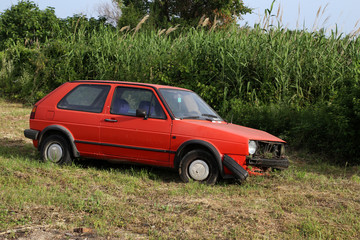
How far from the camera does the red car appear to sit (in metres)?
6.83

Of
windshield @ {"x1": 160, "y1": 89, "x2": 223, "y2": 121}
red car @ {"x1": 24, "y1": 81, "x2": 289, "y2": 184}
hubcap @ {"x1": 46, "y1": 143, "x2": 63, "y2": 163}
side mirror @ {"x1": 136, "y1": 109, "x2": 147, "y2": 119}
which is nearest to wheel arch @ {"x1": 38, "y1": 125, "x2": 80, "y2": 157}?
red car @ {"x1": 24, "y1": 81, "x2": 289, "y2": 184}

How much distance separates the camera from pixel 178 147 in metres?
7.00

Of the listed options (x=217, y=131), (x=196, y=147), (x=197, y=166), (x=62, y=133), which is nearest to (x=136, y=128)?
(x=196, y=147)

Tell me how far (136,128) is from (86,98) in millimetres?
1255

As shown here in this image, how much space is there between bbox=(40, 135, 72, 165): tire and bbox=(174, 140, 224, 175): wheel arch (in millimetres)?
2059

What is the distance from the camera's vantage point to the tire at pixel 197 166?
22.5 ft

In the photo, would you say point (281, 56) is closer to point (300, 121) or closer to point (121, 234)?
point (300, 121)

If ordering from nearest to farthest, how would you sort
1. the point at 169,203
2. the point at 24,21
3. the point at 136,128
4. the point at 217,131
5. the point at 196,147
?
the point at 169,203 → the point at 217,131 → the point at 196,147 → the point at 136,128 → the point at 24,21

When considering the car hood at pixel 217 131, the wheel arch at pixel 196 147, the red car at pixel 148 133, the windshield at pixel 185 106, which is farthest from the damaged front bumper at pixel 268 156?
the windshield at pixel 185 106

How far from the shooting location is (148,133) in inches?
284

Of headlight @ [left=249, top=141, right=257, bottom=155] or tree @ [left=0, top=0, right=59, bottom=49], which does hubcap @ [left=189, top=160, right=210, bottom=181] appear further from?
tree @ [left=0, top=0, right=59, bottom=49]

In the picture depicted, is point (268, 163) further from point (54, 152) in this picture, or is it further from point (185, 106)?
point (54, 152)

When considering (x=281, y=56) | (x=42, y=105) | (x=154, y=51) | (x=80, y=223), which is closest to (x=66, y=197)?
(x=80, y=223)

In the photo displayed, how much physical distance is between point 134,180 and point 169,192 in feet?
2.76
